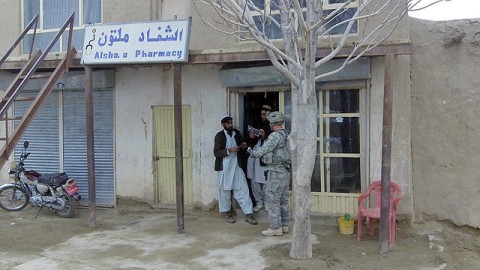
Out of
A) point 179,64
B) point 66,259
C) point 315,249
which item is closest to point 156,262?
point 66,259

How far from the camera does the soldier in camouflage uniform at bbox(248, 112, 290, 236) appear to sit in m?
7.07

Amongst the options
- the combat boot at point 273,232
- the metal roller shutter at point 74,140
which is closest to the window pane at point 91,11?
the metal roller shutter at point 74,140

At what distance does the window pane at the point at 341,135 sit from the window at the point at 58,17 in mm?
4713

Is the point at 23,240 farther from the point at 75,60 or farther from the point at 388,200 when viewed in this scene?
the point at 388,200

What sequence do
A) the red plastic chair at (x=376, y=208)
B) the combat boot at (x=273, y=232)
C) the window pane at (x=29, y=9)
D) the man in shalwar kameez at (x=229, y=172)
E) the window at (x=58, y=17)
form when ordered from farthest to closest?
the window pane at (x=29, y=9) → the window at (x=58, y=17) → the man in shalwar kameez at (x=229, y=172) → the combat boot at (x=273, y=232) → the red plastic chair at (x=376, y=208)

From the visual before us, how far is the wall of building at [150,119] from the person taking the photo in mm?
8773

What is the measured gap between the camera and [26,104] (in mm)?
10000

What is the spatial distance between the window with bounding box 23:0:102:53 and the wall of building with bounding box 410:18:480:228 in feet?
18.9

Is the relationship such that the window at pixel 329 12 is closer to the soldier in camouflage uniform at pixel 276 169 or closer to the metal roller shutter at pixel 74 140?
the soldier in camouflage uniform at pixel 276 169

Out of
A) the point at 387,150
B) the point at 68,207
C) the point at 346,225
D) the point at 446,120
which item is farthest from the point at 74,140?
the point at 446,120

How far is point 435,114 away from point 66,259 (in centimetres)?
555

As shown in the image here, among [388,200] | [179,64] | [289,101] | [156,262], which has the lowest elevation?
[156,262]

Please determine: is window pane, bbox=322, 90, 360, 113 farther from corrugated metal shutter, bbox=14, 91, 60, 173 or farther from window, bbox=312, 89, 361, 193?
corrugated metal shutter, bbox=14, 91, 60, 173

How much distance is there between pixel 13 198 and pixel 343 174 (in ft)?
19.2
